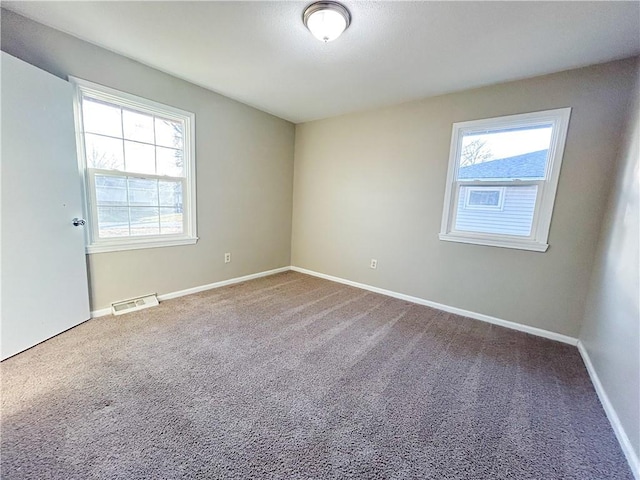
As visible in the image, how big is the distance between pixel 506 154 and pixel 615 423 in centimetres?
223

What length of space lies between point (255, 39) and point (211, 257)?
2.42 meters

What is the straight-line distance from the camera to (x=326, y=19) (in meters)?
1.66

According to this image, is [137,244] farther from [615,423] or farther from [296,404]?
[615,423]

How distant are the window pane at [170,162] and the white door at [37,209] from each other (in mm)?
744

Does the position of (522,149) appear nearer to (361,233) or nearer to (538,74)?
(538,74)

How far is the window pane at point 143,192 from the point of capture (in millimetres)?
2596

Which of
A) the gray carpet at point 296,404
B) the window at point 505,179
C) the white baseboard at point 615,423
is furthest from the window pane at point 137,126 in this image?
the white baseboard at point 615,423

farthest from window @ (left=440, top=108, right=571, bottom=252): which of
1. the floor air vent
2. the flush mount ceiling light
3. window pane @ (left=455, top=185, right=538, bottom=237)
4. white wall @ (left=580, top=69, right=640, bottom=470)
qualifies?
the floor air vent

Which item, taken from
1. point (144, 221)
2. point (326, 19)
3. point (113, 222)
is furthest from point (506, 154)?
point (113, 222)

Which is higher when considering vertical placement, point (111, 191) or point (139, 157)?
point (139, 157)

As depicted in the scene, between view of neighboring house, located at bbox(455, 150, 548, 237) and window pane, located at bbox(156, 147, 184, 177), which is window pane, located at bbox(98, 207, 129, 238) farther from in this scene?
view of neighboring house, located at bbox(455, 150, 548, 237)

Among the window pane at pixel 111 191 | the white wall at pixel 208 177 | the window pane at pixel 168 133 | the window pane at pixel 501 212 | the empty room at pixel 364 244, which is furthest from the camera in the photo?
the window pane at pixel 168 133

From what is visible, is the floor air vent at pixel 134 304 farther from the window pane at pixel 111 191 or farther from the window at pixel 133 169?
the window pane at pixel 111 191

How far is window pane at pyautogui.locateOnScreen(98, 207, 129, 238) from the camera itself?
2414mm
